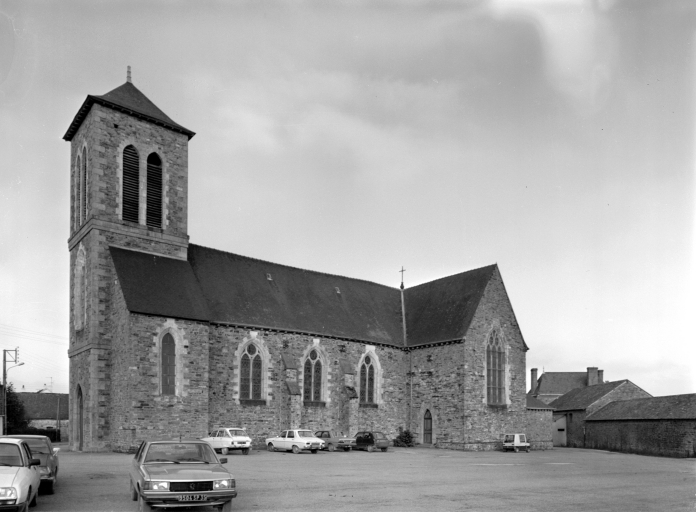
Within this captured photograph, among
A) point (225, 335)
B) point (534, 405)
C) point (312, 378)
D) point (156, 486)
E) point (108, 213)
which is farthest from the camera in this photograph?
point (534, 405)

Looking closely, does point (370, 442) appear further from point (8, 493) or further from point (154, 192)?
point (8, 493)

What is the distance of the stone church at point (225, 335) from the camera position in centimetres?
3247

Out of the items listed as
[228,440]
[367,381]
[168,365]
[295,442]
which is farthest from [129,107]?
[367,381]

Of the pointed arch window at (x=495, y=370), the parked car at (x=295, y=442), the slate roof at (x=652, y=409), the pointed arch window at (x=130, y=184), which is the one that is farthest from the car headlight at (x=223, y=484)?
the slate roof at (x=652, y=409)

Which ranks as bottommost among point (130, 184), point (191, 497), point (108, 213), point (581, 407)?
point (581, 407)

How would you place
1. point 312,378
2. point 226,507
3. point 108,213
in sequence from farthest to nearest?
point 312,378 → point 108,213 → point 226,507

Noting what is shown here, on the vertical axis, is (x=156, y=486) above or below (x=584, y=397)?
above

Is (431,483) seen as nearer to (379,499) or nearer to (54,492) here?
(379,499)

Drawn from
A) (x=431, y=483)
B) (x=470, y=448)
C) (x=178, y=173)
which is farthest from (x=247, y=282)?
(x=431, y=483)

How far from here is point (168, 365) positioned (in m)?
32.7

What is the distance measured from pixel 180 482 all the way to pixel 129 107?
28.3m

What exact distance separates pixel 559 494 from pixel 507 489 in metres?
1.45

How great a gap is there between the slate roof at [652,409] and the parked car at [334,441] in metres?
21.5

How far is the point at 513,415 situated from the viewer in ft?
142
